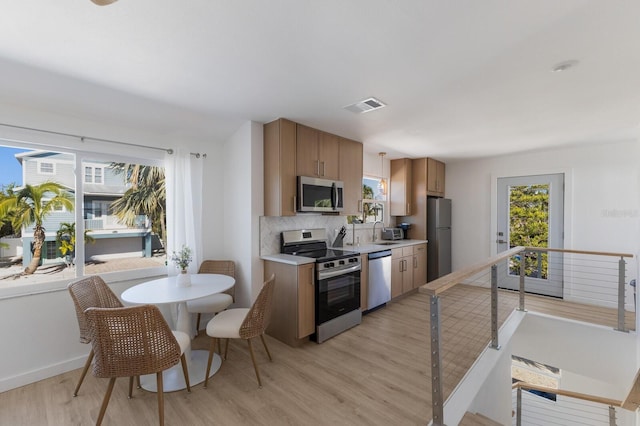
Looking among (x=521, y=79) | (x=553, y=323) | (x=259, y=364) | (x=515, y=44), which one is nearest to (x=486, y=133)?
(x=521, y=79)

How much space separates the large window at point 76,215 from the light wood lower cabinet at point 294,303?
1493 mm

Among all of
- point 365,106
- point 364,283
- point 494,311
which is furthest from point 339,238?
point 494,311

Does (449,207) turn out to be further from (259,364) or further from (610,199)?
(259,364)

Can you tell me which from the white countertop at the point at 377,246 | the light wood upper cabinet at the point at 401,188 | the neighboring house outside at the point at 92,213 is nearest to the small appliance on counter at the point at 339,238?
the white countertop at the point at 377,246

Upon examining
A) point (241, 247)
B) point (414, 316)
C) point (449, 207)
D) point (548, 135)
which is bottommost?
point (414, 316)

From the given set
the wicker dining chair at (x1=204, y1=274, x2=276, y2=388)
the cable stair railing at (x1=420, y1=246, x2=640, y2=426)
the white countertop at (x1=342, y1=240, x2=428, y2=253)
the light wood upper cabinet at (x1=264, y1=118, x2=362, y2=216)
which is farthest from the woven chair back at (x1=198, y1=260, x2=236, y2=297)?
the cable stair railing at (x1=420, y1=246, x2=640, y2=426)

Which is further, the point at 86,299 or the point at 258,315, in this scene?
the point at 258,315

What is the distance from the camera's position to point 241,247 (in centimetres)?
333

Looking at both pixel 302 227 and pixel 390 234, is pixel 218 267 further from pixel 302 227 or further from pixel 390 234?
pixel 390 234

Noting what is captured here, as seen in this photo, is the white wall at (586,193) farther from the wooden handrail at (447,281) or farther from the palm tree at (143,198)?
the palm tree at (143,198)

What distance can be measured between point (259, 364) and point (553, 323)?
11.9ft

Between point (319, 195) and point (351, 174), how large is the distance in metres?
0.79

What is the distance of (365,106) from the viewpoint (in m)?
2.77

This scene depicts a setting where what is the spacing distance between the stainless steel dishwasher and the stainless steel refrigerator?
4.90 feet
